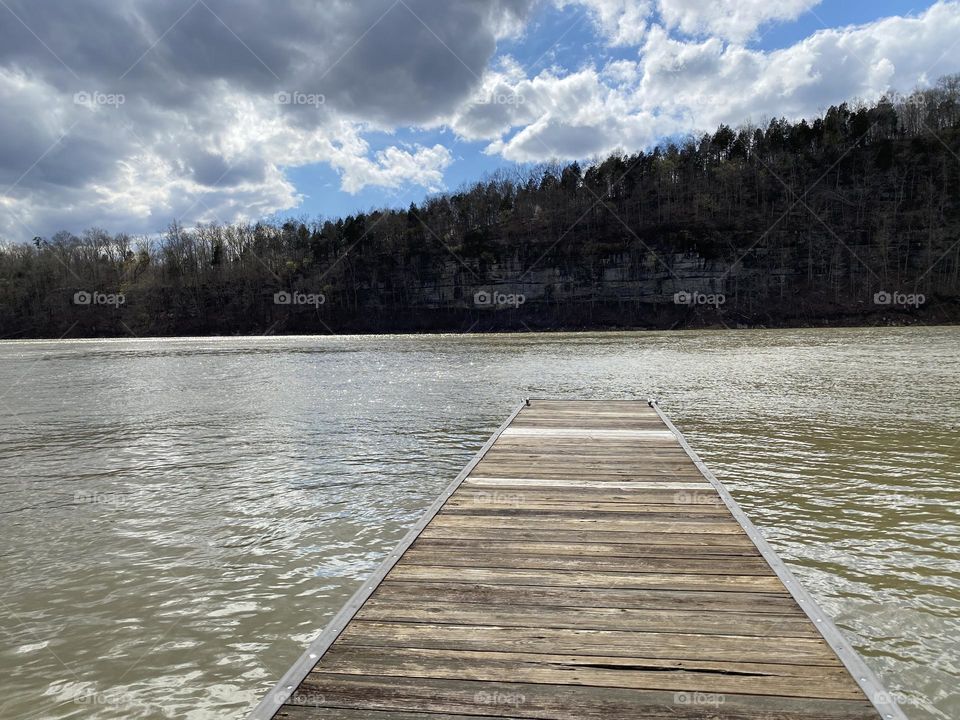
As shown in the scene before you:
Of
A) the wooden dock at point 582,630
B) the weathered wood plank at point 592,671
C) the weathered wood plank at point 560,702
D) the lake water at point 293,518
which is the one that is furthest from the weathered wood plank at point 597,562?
the weathered wood plank at point 560,702

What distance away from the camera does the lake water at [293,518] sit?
432cm

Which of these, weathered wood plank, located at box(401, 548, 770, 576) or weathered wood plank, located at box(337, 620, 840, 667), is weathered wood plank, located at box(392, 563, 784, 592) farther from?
weathered wood plank, located at box(337, 620, 840, 667)

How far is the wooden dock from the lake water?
101 cm

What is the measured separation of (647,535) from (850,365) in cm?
2506

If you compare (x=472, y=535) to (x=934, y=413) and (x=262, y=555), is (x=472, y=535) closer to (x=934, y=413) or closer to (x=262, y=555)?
(x=262, y=555)

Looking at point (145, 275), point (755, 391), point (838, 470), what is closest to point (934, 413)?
point (755, 391)

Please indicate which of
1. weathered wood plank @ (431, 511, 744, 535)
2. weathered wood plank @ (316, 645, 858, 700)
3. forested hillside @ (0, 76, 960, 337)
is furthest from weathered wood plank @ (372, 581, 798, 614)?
forested hillside @ (0, 76, 960, 337)

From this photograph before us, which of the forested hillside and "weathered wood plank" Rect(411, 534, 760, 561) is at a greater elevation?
the forested hillside

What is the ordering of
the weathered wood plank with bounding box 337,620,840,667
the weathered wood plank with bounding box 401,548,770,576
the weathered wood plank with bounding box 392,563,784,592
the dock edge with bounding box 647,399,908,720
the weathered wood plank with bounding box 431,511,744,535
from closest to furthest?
the dock edge with bounding box 647,399,908,720, the weathered wood plank with bounding box 337,620,840,667, the weathered wood plank with bounding box 392,563,784,592, the weathered wood plank with bounding box 401,548,770,576, the weathered wood plank with bounding box 431,511,744,535

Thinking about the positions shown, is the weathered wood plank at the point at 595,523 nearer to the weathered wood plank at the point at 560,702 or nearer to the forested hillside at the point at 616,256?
the weathered wood plank at the point at 560,702

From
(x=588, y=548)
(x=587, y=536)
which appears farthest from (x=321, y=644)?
(x=587, y=536)

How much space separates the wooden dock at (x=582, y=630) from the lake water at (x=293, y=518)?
1.01 metres

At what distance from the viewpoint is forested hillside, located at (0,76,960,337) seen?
8600cm

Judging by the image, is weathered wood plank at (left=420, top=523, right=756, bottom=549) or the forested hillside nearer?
weathered wood plank at (left=420, top=523, right=756, bottom=549)
